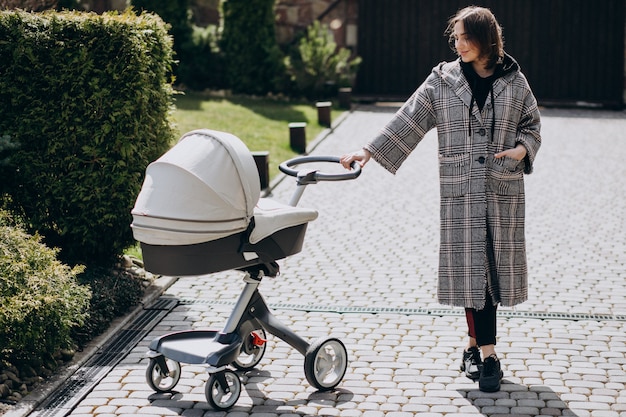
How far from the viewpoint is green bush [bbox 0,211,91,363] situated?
5262 mm

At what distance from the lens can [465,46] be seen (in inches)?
205

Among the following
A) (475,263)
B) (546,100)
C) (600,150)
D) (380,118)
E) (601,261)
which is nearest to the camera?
(475,263)

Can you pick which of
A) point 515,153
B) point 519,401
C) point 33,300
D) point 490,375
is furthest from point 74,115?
point 519,401

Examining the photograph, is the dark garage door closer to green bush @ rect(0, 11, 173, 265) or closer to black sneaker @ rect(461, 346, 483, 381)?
green bush @ rect(0, 11, 173, 265)

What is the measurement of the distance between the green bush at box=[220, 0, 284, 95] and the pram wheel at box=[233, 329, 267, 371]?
12617 millimetres

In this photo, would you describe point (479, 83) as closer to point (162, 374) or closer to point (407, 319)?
point (407, 319)

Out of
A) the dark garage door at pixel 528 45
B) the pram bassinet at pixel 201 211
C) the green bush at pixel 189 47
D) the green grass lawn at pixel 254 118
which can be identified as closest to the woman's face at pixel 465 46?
the pram bassinet at pixel 201 211

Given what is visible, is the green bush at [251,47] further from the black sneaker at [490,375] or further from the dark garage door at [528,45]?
the black sneaker at [490,375]

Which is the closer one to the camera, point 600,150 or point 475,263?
point 475,263

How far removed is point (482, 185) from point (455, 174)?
158 mm

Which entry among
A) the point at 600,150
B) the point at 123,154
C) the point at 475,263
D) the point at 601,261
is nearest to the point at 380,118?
the point at 600,150

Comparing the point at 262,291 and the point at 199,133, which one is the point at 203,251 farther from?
the point at 262,291

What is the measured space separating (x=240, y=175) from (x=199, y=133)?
1.15 feet

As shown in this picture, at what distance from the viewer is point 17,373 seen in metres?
5.45
